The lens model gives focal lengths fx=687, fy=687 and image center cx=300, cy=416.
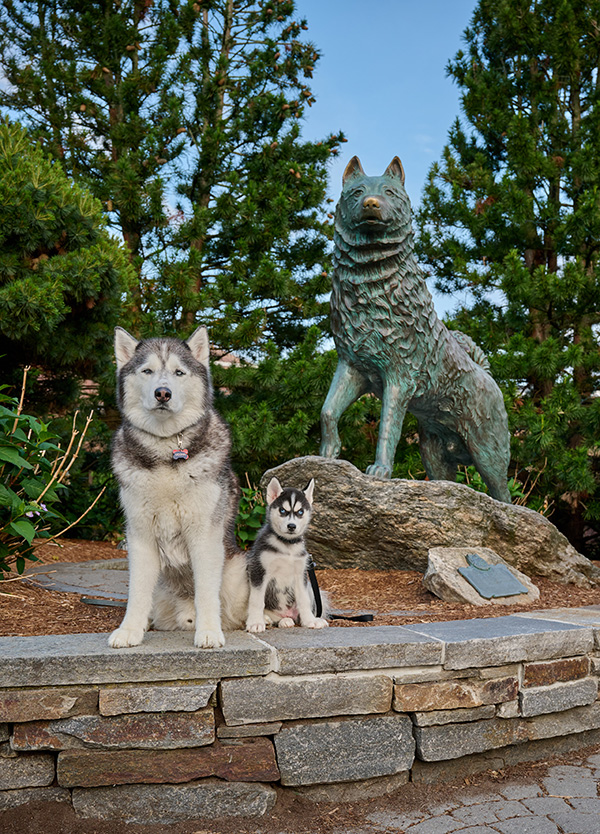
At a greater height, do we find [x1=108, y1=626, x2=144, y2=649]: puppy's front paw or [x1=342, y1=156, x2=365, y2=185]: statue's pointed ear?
[x1=342, y1=156, x2=365, y2=185]: statue's pointed ear

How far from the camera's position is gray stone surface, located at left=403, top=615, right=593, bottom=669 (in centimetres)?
305

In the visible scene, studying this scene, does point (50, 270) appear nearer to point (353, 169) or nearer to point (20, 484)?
point (20, 484)

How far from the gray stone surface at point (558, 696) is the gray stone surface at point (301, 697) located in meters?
0.77

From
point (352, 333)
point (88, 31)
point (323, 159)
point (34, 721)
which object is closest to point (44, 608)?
point (34, 721)

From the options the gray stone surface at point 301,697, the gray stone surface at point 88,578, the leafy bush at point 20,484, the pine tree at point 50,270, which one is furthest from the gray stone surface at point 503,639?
the pine tree at point 50,270

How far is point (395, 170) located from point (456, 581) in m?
3.12

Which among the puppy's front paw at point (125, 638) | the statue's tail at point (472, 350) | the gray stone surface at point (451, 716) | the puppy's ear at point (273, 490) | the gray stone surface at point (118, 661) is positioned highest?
the statue's tail at point (472, 350)

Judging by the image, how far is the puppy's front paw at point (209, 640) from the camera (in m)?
2.68

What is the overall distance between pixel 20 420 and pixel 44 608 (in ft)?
4.32

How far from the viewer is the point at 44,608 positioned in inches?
147

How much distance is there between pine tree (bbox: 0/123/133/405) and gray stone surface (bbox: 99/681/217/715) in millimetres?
4657

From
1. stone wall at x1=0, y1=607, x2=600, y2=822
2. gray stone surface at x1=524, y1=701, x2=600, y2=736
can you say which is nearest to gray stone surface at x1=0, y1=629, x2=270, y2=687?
stone wall at x1=0, y1=607, x2=600, y2=822

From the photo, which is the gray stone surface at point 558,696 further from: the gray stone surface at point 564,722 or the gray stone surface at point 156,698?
the gray stone surface at point 156,698

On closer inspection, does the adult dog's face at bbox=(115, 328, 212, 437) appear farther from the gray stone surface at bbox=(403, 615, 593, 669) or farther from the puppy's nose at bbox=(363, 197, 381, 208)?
the puppy's nose at bbox=(363, 197, 381, 208)
